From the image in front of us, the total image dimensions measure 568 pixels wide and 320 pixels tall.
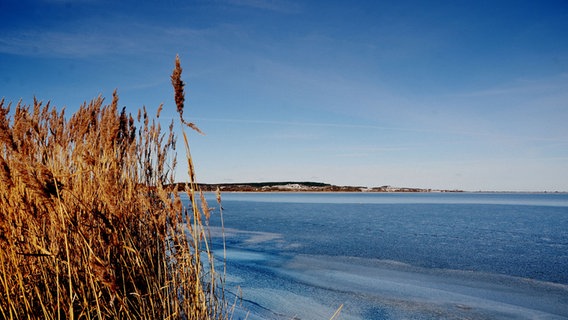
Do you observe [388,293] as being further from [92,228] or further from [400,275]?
[92,228]

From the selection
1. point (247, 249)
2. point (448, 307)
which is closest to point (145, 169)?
point (448, 307)

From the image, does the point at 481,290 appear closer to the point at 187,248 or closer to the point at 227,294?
the point at 227,294

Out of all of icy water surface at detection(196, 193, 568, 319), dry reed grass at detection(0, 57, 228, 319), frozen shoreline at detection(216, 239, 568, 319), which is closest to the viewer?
dry reed grass at detection(0, 57, 228, 319)

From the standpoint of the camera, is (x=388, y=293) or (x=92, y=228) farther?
(x=388, y=293)

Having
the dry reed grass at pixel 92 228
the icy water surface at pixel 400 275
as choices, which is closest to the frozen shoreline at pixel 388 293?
the icy water surface at pixel 400 275

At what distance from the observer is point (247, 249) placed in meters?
7.62

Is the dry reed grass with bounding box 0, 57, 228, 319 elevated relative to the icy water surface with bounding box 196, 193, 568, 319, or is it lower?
elevated

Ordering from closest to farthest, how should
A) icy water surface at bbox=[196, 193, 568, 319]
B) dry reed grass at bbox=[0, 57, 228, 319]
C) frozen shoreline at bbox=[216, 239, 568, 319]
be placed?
1. dry reed grass at bbox=[0, 57, 228, 319]
2. frozen shoreline at bbox=[216, 239, 568, 319]
3. icy water surface at bbox=[196, 193, 568, 319]

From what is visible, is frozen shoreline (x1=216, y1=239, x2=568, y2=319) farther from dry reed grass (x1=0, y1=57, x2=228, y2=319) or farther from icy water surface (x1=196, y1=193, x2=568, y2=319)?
dry reed grass (x1=0, y1=57, x2=228, y2=319)

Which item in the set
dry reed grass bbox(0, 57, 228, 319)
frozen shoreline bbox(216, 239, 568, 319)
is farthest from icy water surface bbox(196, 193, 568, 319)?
dry reed grass bbox(0, 57, 228, 319)

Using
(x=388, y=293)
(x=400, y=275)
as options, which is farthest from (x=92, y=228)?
(x=400, y=275)

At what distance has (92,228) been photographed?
7.06ft

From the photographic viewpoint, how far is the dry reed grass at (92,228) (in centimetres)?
177

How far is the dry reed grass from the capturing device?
1766mm
